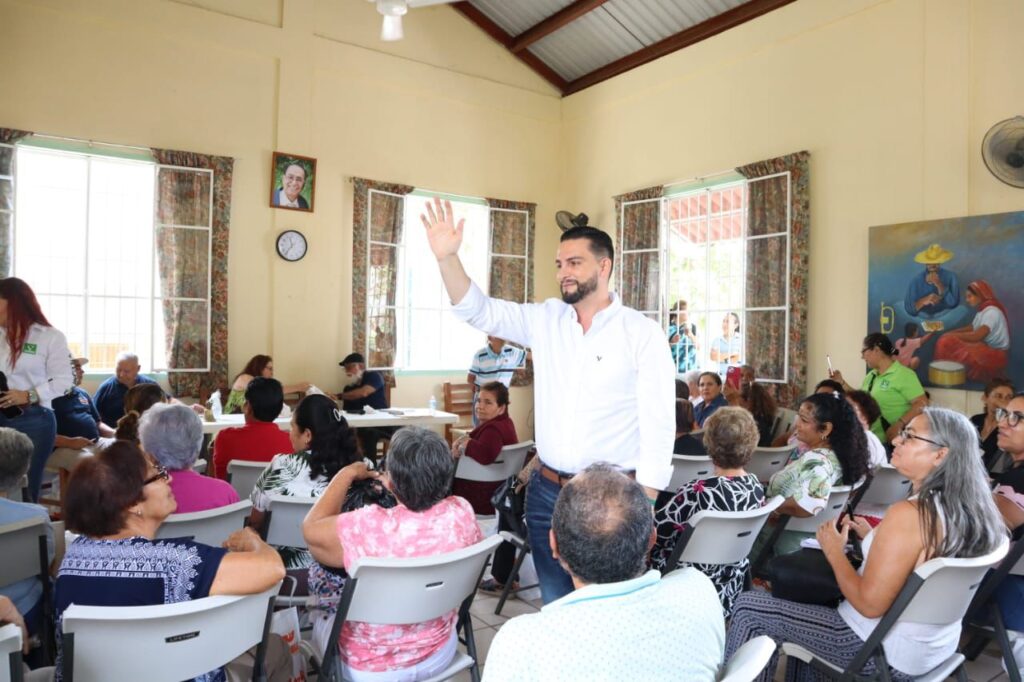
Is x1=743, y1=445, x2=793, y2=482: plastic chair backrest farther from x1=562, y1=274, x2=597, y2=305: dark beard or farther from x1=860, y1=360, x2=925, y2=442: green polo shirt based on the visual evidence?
x1=562, y1=274, x2=597, y2=305: dark beard

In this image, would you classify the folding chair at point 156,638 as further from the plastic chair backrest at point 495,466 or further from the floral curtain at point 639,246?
the floral curtain at point 639,246

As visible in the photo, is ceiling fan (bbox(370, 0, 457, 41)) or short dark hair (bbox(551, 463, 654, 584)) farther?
ceiling fan (bbox(370, 0, 457, 41))

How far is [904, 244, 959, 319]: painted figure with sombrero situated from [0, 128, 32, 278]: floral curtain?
731 centimetres

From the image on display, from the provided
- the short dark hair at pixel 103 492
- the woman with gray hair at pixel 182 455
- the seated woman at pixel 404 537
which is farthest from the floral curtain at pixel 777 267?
the short dark hair at pixel 103 492

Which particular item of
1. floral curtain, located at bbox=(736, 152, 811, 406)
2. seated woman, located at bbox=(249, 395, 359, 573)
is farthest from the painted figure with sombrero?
seated woman, located at bbox=(249, 395, 359, 573)

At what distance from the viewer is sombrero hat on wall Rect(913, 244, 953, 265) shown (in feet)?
18.0

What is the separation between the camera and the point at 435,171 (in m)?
8.44

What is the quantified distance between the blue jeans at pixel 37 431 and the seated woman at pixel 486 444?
7.43 feet

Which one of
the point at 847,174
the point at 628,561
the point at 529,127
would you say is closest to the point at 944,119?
the point at 847,174

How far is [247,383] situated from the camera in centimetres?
587

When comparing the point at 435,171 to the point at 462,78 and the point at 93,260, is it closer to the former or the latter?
the point at 462,78

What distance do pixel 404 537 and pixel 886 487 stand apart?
273 centimetres

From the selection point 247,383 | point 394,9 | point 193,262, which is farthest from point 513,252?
point 394,9

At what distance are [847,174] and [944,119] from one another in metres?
0.85
